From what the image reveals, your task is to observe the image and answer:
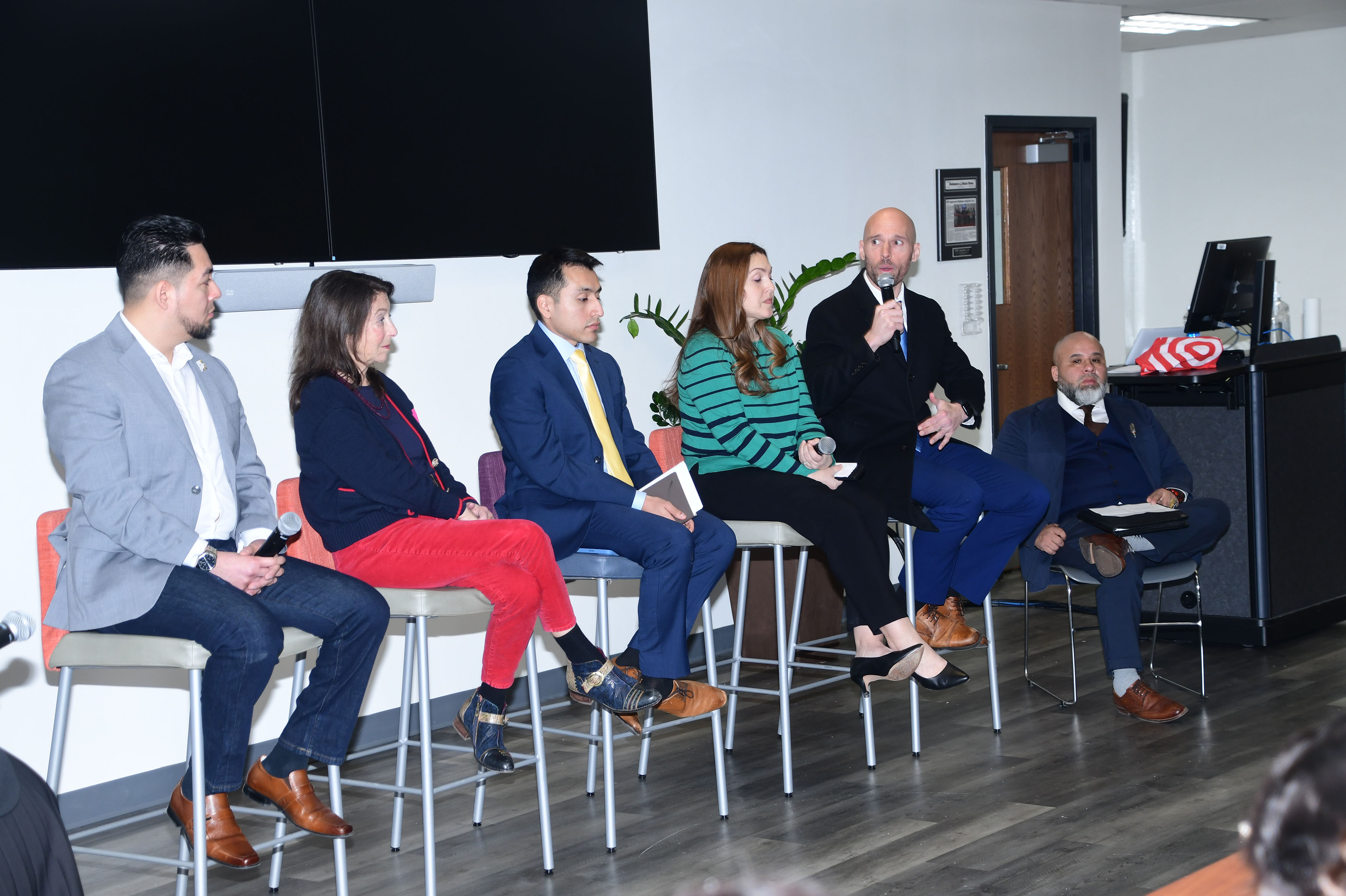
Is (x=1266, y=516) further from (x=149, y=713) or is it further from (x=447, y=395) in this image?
(x=149, y=713)

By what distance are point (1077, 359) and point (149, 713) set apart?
133 inches

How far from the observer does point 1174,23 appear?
821 cm

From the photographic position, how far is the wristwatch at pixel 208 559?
2881mm

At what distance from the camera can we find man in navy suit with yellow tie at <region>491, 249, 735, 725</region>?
346 centimetres

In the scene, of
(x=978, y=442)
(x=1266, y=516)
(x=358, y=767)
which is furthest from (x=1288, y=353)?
(x=358, y=767)

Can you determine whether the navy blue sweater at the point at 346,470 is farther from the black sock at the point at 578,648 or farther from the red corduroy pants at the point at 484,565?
the black sock at the point at 578,648

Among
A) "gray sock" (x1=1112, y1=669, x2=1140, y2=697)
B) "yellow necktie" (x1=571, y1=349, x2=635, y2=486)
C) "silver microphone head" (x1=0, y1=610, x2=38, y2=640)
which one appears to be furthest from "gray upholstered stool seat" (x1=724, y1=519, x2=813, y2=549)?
"silver microphone head" (x1=0, y1=610, x2=38, y2=640)

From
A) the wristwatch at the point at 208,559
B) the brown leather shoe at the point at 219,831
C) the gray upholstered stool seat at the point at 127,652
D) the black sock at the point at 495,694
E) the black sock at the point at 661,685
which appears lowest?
the brown leather shoe at the point at 219,831

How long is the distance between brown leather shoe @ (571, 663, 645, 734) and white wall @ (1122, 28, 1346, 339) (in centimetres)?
631

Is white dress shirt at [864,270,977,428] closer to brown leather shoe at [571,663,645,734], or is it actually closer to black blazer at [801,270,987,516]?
black blazer at [801,270,987,516]

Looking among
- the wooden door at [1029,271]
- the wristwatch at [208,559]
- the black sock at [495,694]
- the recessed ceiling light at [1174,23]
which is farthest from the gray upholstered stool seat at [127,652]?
the recessed ceiling light at [1174,23]

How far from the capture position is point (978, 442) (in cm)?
669

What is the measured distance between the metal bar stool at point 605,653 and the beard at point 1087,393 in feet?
5.99

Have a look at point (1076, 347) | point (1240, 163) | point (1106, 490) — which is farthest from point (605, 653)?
point (1240, 163)
